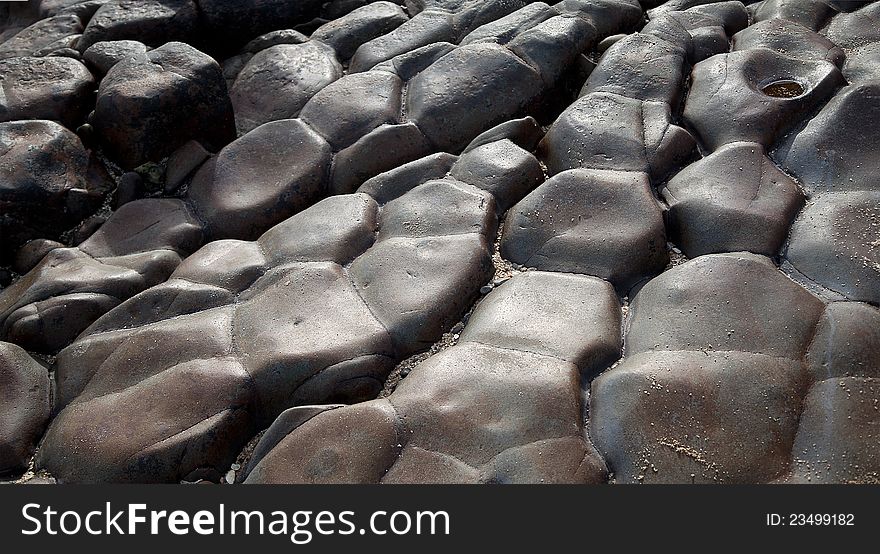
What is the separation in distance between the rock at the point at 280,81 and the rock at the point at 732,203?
222cm

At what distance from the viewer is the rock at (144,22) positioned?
520cm

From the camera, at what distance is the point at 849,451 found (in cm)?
245

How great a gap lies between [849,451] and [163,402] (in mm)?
2267

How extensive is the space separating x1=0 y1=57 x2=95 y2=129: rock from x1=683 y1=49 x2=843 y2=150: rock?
128 inches

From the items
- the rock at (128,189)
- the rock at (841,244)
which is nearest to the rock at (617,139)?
the rock at (841,244)

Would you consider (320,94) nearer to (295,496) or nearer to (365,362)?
(365,362)

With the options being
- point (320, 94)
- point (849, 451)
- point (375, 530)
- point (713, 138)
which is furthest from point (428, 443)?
point (320, 94)

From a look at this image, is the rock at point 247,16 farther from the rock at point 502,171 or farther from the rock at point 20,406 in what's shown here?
the rock at point 20,406

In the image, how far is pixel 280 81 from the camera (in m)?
4.86

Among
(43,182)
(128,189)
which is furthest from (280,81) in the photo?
(43,182)

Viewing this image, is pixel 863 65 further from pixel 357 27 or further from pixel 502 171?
pixel 357 27

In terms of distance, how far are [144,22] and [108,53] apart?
23.3 inches

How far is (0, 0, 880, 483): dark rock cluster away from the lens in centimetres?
263

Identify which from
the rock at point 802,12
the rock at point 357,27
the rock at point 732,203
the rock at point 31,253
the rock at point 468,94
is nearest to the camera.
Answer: the rock at point 732,203
